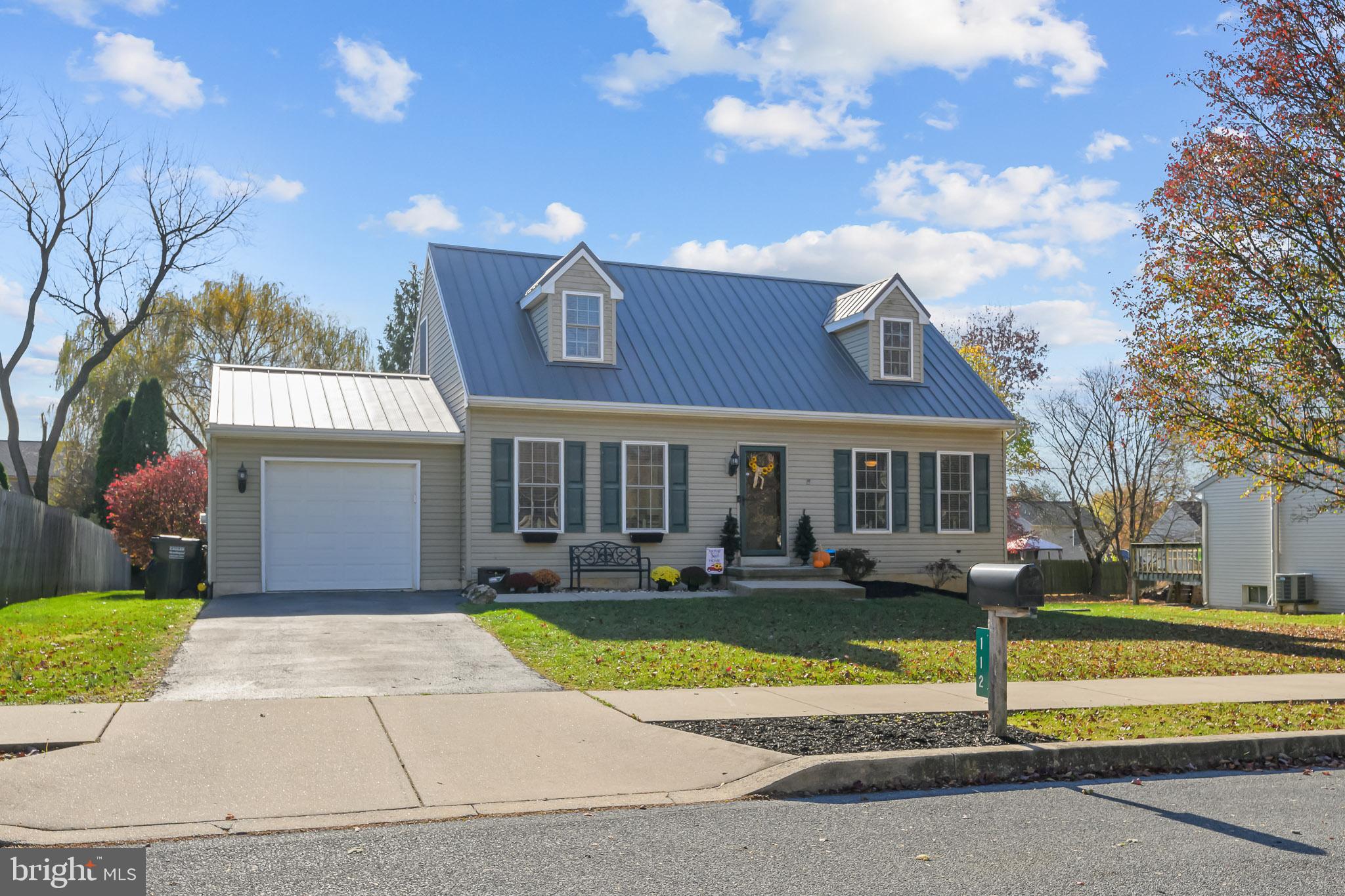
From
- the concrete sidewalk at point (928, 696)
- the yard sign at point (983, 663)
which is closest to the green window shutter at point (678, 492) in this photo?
the concrete sidewalk at point (928, 696)

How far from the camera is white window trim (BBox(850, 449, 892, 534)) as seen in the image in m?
20.5

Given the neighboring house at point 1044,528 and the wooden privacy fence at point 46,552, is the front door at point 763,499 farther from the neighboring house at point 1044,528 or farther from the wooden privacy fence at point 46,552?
the neighboring house at point 1044,528

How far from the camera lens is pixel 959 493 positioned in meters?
21.4

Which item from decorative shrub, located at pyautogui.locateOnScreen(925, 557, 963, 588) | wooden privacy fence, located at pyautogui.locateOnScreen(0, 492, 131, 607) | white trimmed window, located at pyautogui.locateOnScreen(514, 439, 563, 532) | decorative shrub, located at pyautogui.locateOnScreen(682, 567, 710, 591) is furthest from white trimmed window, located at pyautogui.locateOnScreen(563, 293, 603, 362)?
wooden privacy fence, located at pyautogui.locateOnScreen(0, 492, 131, 607)

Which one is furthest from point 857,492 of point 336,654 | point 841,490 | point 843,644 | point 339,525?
point 336,654

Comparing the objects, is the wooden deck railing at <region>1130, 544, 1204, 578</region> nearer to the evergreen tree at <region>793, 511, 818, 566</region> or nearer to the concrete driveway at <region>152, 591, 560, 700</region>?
the evergreen tree at <region>793, 511, 818, 566</region>

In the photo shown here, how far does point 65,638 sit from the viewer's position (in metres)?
10.8

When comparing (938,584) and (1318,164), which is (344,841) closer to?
(1318,164)

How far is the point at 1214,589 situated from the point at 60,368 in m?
35.9

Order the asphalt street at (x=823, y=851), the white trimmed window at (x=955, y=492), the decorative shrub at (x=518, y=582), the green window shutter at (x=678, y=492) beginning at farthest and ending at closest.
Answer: the white trimmed window at (x=955, y=492) < the green window shutter at (x=678, y=492) < the decorative shrub at (x=518, y=582) < the asphalt street at (x=823, y=851)

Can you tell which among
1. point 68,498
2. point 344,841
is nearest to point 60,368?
point 68,498

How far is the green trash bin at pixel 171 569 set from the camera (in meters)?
A: 16.7

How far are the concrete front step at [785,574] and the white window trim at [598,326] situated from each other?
14.7 ft

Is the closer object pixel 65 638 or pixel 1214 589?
pixel 65 638
